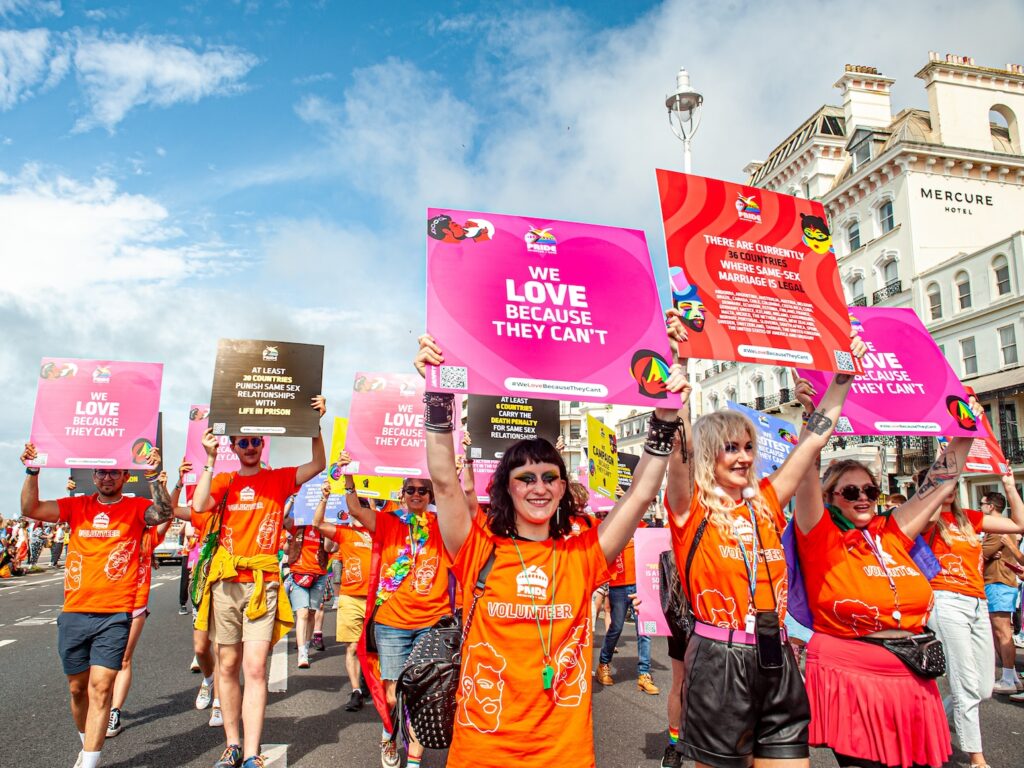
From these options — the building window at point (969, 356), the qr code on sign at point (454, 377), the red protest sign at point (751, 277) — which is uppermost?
the building window at point (969, 356)

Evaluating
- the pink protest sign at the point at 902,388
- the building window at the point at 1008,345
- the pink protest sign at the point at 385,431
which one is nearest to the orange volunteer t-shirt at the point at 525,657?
the pink protest sign at the point at 902,388

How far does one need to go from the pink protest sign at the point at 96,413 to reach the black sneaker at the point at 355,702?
2.99 meters

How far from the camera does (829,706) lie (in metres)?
3.55

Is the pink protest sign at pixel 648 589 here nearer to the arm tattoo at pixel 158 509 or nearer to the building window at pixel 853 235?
the arm tattoo at pixel 158 509

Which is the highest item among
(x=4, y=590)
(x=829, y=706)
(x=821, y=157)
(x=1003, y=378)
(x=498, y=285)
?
(x=821, y=157)

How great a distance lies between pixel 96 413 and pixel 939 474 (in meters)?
6.02

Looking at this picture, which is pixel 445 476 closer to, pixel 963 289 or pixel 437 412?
pixel 437 412

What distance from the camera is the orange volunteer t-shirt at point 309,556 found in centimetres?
996

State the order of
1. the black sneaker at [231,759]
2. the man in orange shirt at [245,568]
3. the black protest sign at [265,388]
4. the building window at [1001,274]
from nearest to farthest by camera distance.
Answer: the black sneaker at [231,759], the man in orange shirt at [245,568], the black protest sign at [265,388], the building window at [1001,274]

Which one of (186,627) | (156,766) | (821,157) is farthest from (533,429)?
(821,157)

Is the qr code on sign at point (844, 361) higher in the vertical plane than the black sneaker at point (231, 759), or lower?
higher

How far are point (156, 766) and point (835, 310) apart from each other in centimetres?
533

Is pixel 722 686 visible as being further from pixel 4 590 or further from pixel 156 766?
pixel 4 590

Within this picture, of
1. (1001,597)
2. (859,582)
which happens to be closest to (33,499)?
(859,582)
